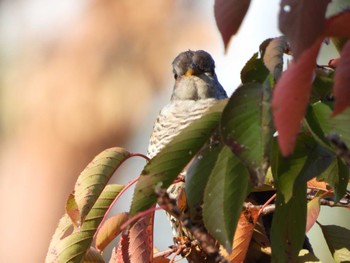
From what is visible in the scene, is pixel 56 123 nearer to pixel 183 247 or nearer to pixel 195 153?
pixel 183 247

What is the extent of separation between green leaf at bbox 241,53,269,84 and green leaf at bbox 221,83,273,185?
3.0 inches

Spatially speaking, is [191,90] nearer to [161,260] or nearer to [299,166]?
[161,260]

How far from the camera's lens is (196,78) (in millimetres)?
2834

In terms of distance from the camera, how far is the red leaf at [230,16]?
80cm

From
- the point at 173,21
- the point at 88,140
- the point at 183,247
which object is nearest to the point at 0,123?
the point at 88,140

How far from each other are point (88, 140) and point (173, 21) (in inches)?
41.9

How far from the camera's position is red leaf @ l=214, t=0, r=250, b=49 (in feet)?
2.64

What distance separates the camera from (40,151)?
6.25 metres

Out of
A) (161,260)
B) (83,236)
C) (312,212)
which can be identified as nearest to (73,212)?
(83,236)

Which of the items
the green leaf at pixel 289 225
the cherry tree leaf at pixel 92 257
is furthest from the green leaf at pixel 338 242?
Answer: the cherry tree leaf at pixel 92 257

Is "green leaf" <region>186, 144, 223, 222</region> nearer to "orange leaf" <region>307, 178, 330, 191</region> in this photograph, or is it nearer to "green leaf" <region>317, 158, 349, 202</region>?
"green leaf" <region>317, 158, 349, 202</region>

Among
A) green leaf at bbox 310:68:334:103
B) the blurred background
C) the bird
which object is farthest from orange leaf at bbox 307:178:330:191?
the blurred background

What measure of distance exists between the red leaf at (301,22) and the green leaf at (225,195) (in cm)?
25

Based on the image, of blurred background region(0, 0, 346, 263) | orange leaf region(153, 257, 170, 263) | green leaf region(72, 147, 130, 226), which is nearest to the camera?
green leaf region(72, 147, 130, 226)
